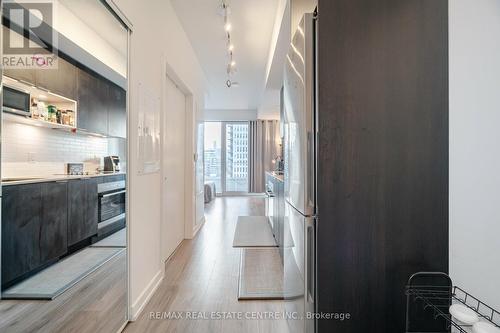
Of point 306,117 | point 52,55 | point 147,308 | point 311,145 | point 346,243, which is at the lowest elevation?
point 147,308

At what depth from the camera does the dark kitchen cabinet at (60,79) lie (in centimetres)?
117

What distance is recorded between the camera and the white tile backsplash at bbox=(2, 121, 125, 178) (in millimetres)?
974

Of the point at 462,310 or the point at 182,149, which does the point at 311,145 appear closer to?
the point at 462,310

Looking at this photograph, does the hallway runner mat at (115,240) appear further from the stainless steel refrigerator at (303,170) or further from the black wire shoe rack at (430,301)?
the black wire shoe rack at (430,301)

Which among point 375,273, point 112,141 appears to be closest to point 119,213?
point 112,141

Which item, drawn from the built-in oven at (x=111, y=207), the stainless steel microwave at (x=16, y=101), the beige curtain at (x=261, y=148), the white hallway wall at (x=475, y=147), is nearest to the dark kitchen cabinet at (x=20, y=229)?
the stainless steel microwave at (x=16, y=101)

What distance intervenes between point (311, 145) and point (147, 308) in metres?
1.81

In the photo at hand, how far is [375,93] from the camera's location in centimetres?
116

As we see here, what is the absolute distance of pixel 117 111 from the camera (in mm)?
1728

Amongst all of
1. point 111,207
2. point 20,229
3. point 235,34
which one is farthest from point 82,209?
point 235,34

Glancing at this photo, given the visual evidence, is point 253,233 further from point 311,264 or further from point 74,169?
point 74,169

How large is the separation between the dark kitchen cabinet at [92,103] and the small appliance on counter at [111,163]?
165 mm

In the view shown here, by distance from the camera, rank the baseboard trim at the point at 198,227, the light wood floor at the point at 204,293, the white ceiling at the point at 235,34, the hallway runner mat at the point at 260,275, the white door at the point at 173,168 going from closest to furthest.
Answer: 1. the light wood floor at the point at 204,293
2. the hallway runner mat at the point at 260,275
3. the white ceiling at the point at 235,34
4. the white door at the point at 173,168
5. the baseboard trim at the point at 198,227

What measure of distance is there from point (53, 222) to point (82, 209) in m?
0.21
